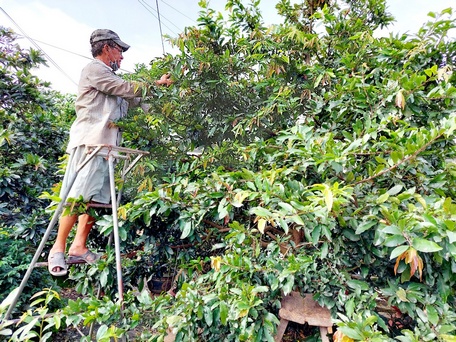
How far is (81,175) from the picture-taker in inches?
62.9

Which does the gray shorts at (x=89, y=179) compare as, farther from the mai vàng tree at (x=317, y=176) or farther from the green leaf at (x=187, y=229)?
the green leaf at (x=187, y=229)

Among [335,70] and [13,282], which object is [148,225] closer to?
[13,282]

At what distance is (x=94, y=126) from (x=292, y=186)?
117cm

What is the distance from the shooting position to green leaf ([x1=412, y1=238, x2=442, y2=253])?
2.77ft

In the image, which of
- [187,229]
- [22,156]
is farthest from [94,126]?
[22,156]

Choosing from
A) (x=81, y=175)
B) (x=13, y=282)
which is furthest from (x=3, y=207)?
(x=81, y=175)

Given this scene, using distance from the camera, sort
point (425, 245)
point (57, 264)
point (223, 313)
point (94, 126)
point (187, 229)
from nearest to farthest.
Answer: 1. point (425, 245)
2. point (223, 313)
3. point (187, 229)
4. point (57, 264)
5. point (94, 126)

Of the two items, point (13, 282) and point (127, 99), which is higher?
point (127, 99)

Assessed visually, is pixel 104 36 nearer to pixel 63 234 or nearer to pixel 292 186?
pixel 63 234

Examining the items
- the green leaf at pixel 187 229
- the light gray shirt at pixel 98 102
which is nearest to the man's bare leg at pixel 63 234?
the light gray shirt at pixel 98 102

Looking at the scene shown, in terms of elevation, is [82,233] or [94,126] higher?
[94,126]

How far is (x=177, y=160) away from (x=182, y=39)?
27.8 inches

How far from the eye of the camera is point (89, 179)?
63.7 inches

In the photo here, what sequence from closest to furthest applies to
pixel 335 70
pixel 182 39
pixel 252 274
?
pixel 252 274 → pixel 182 39 → pixel 335 70
